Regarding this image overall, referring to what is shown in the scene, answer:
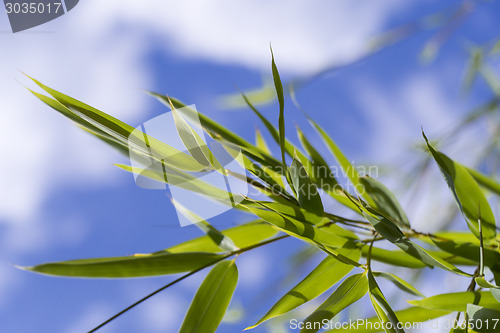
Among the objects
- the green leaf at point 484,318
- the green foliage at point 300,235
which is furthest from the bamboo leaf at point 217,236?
the green leaf at point 484,318

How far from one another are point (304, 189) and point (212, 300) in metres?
0.15

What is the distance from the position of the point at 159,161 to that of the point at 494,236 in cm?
33

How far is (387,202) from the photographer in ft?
1.58

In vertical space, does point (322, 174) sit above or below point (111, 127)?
below

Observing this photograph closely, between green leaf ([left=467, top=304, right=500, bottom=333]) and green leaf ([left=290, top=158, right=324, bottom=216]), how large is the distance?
13 centimetres

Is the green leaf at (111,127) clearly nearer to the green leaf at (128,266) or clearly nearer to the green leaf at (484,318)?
the green leaf at (128,266)

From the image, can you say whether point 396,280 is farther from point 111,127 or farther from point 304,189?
point 111,127

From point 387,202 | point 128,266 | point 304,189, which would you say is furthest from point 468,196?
point 128,266

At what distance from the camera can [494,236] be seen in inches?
18.9

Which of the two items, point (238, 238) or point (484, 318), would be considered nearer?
point (484, 318)

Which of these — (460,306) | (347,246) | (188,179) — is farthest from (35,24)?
(460,306)

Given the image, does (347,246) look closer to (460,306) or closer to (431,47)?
(460,306)

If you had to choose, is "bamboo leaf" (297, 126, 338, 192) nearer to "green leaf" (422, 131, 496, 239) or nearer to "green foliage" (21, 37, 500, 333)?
"green foliage" (21, 37, 500, 333)

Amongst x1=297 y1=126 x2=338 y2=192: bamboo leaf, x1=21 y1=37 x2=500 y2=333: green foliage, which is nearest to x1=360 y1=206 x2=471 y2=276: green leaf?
x1=21 y1=37 x2=500 y2=333: green foliage
